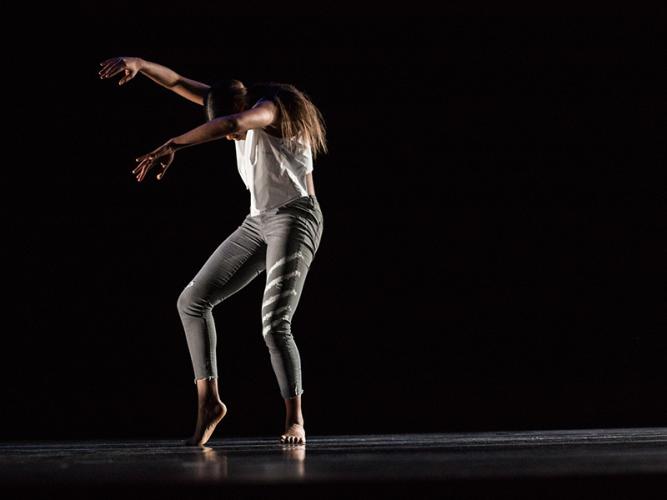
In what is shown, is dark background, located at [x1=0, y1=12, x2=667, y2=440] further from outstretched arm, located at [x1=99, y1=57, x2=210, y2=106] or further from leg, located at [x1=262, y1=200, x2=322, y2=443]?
outstretched arm, located at [x1=99, y1=57, x2=210, y2=106]

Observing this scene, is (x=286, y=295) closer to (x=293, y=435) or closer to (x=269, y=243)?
(x=269, y=243)

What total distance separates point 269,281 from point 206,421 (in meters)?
0.38

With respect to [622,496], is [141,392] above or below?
above

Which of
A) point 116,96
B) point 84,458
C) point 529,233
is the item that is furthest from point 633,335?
point 84,458

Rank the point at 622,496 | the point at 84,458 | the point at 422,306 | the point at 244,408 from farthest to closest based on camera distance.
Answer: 1. the point at 422,306
2. the point at 244,408
3. the point at 84,458
4. the point at 622,496

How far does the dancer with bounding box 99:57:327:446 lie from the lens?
2.28 m

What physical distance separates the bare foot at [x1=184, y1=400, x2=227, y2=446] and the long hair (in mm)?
693

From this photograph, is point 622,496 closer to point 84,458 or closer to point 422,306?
point 84,458

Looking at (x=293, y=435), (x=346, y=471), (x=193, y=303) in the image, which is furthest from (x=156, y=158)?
(x=346, y=471)

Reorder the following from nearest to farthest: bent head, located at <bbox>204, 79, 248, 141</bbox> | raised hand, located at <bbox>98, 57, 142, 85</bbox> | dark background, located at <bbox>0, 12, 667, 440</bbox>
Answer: bent head, located at <bbox>204, 79, 248, 141</bbox> < raised hand, located at <bbox>98, 57, 142, 85</bbox> < dark background, located at <bbox>0, 12, 667, 440</bbox>

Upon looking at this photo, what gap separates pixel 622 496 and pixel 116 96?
360 cm

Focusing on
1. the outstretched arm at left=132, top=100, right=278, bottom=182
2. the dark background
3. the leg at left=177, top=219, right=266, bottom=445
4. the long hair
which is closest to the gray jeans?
the leg at left=177, top=219, right=266, bottom=445

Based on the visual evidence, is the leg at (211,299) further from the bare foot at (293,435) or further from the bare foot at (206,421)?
the bare foot at (293,435)

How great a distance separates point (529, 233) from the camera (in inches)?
187
